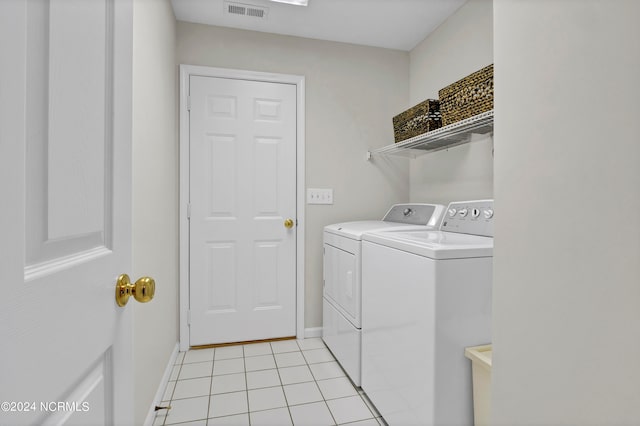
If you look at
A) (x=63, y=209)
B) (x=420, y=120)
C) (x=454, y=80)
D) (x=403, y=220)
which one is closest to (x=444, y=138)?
(x=420, y=120)

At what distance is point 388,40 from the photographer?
2732 mm

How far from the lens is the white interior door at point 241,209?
8.19 ft

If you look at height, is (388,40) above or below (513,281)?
above

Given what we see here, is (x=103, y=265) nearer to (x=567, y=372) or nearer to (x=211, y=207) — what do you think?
(x=567, y=372)

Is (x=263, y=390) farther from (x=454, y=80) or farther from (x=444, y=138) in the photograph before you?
(x=454, y=80)

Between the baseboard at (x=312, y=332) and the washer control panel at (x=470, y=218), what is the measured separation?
1.33 m

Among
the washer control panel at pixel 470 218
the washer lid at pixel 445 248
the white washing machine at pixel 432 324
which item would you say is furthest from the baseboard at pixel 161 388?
the washer control panel at pixel 470 218

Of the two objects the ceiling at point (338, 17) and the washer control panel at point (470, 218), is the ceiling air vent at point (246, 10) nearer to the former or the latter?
the ceiling at point (338, 17)

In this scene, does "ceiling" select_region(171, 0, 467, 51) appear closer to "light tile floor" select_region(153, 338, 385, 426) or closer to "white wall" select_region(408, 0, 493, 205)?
"white wall" select_region(408, 0, 493, 205)

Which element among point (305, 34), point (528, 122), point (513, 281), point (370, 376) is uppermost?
point (305, 34)

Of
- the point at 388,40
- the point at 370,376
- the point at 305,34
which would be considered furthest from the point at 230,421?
the point at 388,40

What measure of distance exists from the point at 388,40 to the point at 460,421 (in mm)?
2667

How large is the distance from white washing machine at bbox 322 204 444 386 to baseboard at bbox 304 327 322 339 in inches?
4.8

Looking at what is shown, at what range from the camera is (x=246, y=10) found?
229cm
